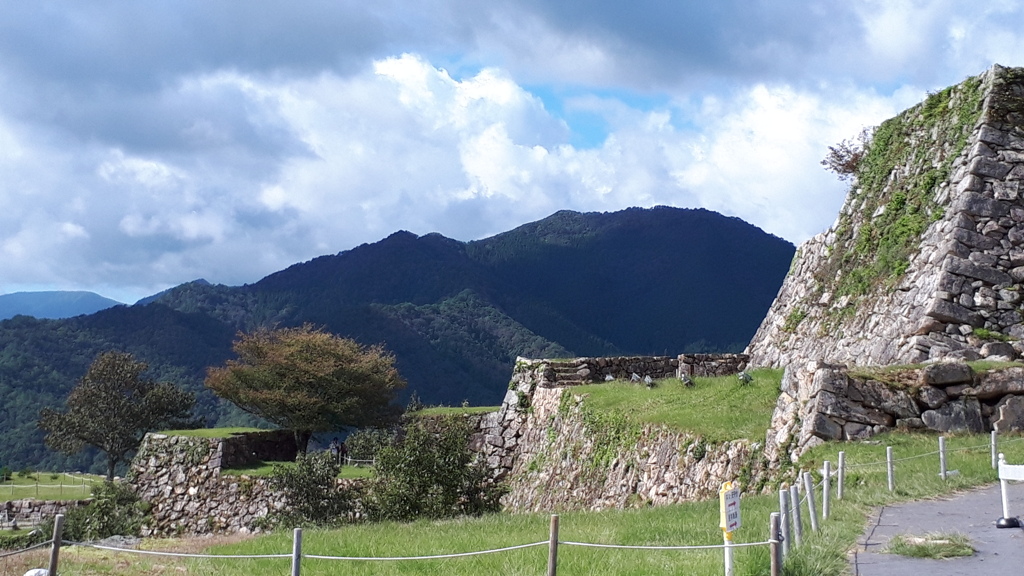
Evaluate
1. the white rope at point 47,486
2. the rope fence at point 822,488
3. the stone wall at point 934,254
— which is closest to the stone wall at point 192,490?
the white rope at point 47,486

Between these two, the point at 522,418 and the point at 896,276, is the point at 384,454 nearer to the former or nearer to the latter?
the point at 522,418

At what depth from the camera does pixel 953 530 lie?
10.9 m

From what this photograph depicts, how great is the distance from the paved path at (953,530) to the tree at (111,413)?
5314 cm

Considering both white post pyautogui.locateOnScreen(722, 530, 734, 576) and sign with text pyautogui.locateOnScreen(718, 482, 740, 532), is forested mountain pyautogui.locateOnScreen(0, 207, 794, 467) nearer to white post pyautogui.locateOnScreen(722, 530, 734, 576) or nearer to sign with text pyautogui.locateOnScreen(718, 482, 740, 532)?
white post pyautogui.locateOnScreen(722, 530, 734, 576)

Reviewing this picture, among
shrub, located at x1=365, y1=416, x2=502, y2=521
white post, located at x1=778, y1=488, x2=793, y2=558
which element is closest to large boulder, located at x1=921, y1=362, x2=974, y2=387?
white post, located at x1=778, y1=488, x2=793, y2=558

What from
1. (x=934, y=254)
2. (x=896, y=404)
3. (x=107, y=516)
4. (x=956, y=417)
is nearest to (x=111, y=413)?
(x=107, y=516)

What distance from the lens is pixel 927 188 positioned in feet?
84.4

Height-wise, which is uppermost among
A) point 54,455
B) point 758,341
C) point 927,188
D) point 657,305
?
point 657,305

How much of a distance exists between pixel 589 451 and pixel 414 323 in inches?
4134

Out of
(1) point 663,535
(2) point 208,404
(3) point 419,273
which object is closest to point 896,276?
(1) point 663,535

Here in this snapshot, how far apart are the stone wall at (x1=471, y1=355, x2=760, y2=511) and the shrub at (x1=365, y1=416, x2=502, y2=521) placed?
8.55 feet

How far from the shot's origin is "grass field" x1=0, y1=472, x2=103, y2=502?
4484cm

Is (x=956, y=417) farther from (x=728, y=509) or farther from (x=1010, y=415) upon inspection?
(x=728, y=509)

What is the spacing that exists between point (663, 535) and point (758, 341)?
21641 millimetres
